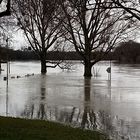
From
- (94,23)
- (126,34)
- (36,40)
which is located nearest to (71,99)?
(94,23)

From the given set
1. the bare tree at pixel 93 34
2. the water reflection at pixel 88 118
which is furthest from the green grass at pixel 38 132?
the bare tree at pixel 93 34

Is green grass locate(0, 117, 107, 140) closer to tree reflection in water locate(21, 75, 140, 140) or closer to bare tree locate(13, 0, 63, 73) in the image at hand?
tree reflection in water locate(21, 75, 140, 140)

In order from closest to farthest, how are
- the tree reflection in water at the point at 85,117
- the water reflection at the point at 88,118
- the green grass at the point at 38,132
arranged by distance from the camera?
1. the green grass at the point at 38,132
2. the tree reflection in water at the point at 85,117
3. the water reflection at the point at 88,118

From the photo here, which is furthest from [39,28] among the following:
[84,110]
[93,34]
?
[84,110]

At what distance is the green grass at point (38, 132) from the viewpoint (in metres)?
9.18

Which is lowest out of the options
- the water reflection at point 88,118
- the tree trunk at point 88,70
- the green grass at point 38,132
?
the water reflection at point 88,118

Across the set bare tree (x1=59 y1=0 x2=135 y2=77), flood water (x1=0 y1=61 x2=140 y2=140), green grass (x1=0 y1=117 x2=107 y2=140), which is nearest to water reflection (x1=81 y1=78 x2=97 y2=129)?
flood water (x1=0 y1=61 x2=140 y2=140)

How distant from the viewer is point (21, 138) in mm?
8836

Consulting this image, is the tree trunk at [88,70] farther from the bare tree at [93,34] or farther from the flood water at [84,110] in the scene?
the flood water at [84,110]

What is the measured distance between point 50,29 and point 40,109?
32.8 metres

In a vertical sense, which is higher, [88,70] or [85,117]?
[88,70]

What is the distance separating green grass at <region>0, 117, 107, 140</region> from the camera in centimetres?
918

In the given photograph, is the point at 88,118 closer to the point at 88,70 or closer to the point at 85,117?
the point at 85,117

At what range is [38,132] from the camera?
995 centimetres
